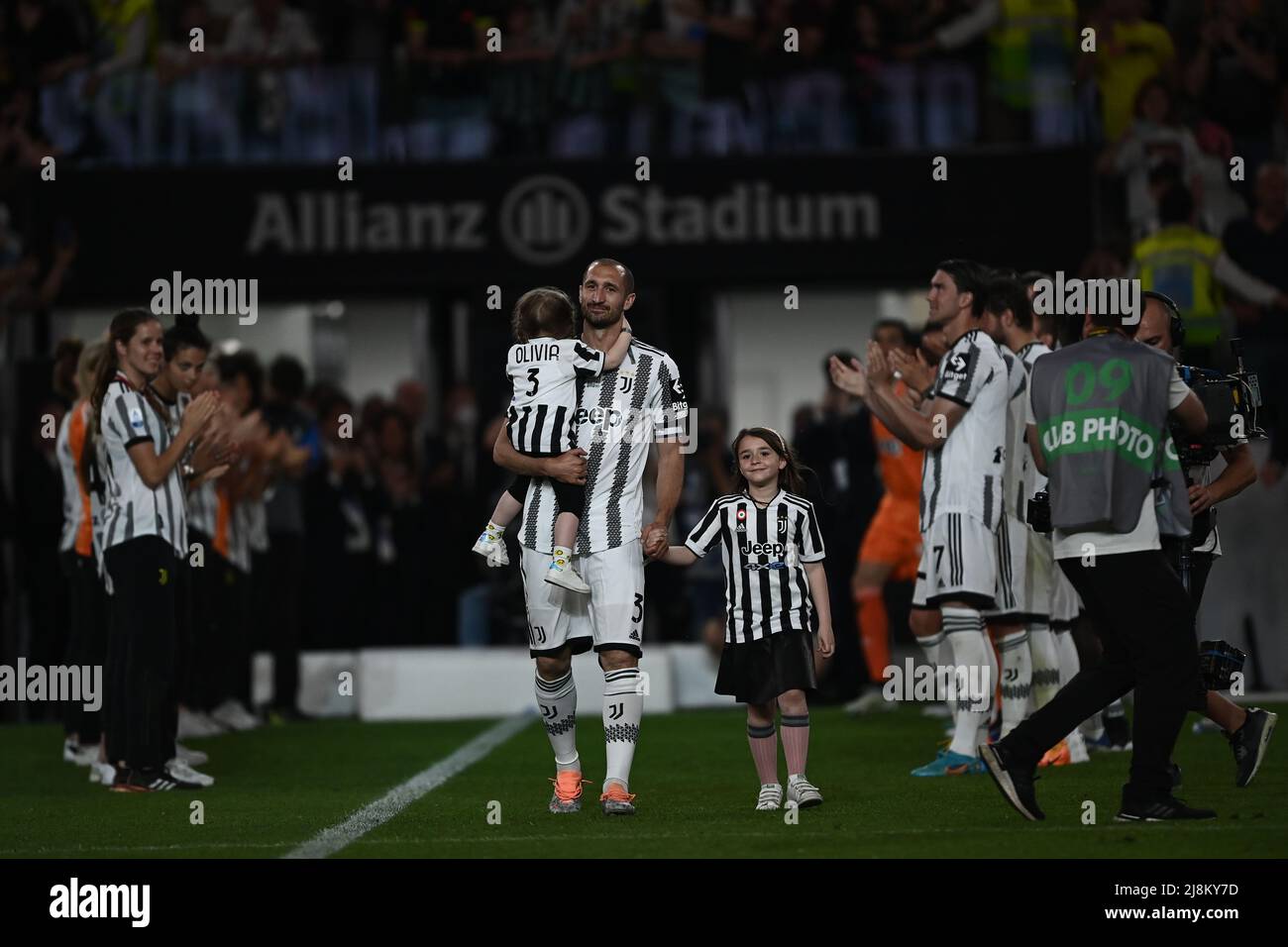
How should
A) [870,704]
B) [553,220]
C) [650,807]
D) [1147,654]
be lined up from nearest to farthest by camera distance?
[1147,654] → [650,807] → [870,704] → [553,220]

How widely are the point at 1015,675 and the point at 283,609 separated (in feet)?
17.6

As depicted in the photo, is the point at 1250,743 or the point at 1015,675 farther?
the point at 1015,675

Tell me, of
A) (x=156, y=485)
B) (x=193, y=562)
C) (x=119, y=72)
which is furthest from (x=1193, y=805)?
(x=119, y=72)

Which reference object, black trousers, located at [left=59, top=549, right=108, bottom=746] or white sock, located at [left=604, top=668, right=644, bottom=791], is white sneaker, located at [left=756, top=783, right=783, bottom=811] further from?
black trousers, located at [left=59, top=549, right=108, bottom=746]

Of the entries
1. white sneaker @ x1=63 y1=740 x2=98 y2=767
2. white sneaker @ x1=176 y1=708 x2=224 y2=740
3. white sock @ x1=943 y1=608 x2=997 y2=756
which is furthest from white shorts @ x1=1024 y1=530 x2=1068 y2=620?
white sneaker @ x1=176 y1=708 x2=224 y2=740

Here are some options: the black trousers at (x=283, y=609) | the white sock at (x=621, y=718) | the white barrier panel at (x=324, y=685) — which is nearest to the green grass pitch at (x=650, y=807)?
the white sock at (x=621, y=718)

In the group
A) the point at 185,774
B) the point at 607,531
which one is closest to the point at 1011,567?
the point at 607,531

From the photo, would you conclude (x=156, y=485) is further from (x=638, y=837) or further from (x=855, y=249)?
(x=855, y=249)

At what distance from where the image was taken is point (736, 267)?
1581 centimetres

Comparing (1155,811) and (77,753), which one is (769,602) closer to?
(1155,811)

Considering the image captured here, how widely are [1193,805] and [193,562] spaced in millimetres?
5641

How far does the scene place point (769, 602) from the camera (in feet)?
23.4

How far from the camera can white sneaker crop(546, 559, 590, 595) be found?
6871 millimetres

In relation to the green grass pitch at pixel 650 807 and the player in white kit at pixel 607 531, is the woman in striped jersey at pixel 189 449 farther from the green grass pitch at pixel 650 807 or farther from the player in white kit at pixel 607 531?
the player in white kit at pixel 607 531
